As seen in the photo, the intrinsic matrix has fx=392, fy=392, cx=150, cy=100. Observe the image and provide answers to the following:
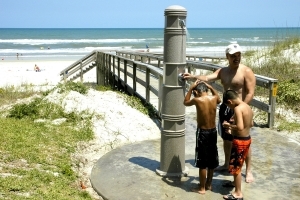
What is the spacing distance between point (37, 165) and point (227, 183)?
2530 millimetres

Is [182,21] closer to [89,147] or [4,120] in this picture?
[89,147]

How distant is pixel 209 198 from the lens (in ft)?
14.6

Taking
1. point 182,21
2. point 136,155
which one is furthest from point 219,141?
point 182,21

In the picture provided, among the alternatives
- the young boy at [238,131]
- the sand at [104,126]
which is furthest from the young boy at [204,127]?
the sand at [104,126]

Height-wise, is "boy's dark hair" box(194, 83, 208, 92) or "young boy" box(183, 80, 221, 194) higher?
"boy's dark hair" box(194, 83, 208, 92)

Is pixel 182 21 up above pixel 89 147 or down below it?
above

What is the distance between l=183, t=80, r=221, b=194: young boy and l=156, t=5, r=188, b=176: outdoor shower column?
43 centimetres

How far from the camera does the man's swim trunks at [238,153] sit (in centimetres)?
429

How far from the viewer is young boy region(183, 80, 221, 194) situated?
4.48 m

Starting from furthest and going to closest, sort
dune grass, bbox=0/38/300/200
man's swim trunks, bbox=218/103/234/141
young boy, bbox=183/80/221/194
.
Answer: man's swim trunks, bbox=218/103/234/141 < dune grass, bbox=0/38/300/200 < young boy, bbox=183/80/221/194

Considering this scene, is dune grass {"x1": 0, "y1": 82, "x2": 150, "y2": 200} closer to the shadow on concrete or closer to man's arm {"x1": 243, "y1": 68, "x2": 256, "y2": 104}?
the shadow on concrete

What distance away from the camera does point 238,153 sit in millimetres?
4332

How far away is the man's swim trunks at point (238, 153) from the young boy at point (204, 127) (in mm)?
292

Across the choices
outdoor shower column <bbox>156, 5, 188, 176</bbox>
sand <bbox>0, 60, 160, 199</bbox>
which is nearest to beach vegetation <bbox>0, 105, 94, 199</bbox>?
sand <bbox>0, 60, 160, 199</bbox>
